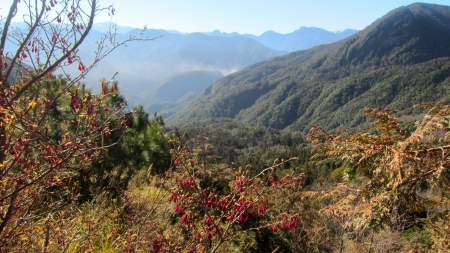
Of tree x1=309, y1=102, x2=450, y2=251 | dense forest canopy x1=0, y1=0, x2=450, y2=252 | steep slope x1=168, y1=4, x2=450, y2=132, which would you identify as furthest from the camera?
steep slope x1=168, y1=4, x2=450, y2=132

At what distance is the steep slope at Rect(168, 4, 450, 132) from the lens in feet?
355

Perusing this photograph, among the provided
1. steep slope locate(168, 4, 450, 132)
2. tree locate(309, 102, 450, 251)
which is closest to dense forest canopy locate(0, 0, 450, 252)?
tree locate(309, 102, 450, 251)

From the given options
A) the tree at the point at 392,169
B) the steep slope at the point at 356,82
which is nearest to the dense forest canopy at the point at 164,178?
the tree at the point at 392,169

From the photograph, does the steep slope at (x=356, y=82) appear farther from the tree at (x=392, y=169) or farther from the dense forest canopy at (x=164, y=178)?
the tree at (x=392, y=169)

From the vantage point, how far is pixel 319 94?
142m

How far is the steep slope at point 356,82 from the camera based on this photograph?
355 ft

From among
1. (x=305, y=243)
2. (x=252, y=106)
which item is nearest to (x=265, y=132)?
(x=252, y=106)

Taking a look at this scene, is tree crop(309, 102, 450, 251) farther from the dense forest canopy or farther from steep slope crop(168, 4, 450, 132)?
steep slope crop(168, 4, 450, 132)

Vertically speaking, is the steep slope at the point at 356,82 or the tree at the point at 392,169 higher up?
the tree at the point at 392,169

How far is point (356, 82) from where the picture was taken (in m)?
129

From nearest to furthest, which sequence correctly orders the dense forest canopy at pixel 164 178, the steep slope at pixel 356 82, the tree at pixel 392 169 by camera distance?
the dense forest canopy at pixel 164 178 → the tree at pixel 392 169 → the steep slope at pixel 356 82

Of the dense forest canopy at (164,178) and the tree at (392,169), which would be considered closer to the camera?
the dense forest canopy at (164,178)

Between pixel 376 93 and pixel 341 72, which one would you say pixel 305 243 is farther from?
pixel 341 72

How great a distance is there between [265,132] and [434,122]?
94.5 meters
